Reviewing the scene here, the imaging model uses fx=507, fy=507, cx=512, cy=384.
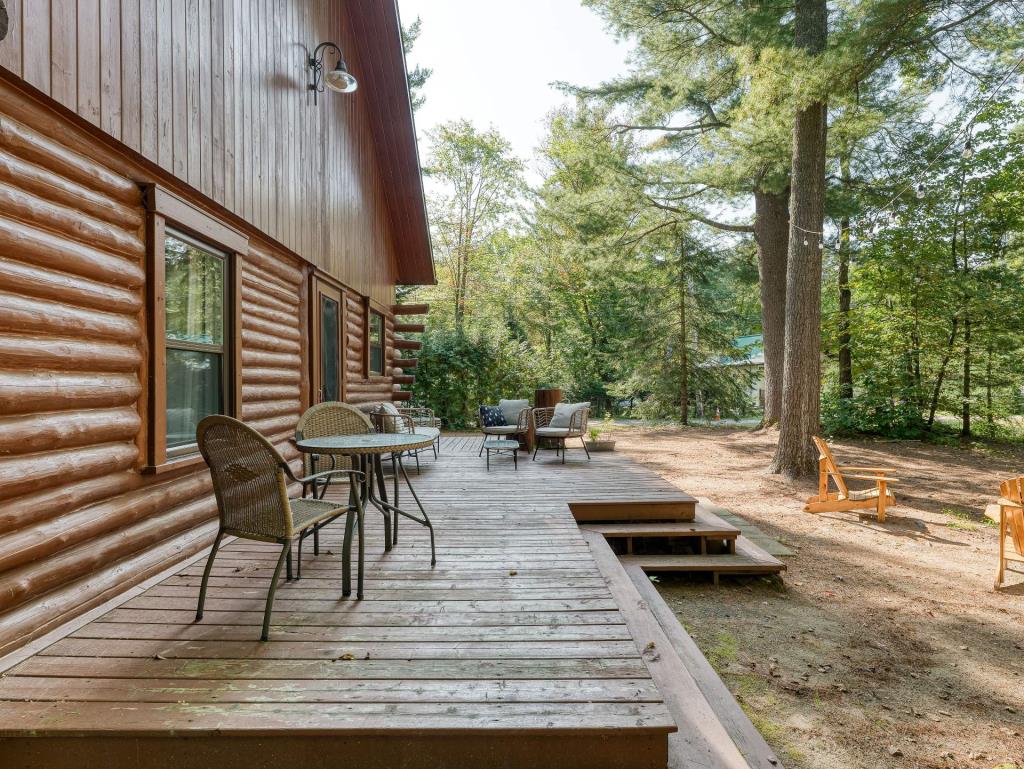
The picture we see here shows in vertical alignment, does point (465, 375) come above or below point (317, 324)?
below

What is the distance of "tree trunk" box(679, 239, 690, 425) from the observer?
1509cm

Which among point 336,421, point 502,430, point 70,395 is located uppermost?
point 70,395

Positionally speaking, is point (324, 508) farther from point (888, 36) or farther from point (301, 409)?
point (888, 36)

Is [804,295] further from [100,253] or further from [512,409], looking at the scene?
[100,253]

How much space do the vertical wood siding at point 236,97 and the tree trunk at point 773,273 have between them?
8575 millimetres

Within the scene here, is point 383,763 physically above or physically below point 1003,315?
below

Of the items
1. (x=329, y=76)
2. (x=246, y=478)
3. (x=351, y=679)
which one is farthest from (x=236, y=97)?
(x=351, y=679)

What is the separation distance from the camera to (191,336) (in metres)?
3.44

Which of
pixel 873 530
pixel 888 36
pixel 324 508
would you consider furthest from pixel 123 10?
pixel 873 530

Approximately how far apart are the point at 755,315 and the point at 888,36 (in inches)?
713

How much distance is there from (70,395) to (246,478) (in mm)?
980

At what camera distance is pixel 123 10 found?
263 centimetres

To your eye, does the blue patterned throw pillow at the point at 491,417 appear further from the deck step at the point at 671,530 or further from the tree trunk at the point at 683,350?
the tree trunk at the point at 683,350

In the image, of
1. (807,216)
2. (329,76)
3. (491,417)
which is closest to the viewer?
(329,76)
